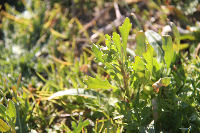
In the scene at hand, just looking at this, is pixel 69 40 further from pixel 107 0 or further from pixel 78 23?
pixel 107 0

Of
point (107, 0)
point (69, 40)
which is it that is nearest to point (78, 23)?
point (69, 40)

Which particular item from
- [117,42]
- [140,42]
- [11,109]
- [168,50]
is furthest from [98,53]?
[11,109]

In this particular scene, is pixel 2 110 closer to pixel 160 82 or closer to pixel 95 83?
pixel 95 83

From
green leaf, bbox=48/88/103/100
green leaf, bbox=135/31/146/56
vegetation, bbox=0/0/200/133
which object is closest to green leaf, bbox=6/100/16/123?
vegetation, bbox=0/0/200/133

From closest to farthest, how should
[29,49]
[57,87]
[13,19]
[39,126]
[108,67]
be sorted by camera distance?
[108,67] < [39,126] < [57,87] < [29,49] < [13,19]

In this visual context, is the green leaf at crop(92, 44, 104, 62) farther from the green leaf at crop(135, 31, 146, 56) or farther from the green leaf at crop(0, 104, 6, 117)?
the green leaf at crop(0, 104, 6, 117)

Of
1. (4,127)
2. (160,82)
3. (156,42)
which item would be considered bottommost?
(4,127)

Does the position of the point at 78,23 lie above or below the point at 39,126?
above

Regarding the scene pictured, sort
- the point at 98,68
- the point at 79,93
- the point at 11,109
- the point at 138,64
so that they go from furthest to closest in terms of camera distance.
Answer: the point at 98,68 → the point at 79,93 → the point at 11,109 → the point at 138,64
